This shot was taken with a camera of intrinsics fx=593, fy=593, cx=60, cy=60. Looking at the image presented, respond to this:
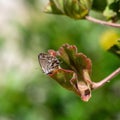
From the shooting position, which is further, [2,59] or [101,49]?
[2,59]

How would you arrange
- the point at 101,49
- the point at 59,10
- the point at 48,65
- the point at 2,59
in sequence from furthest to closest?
the point at 2,59, the point at 101,49, the point at 59,10, the point at 48,65

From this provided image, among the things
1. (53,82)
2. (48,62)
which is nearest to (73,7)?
(48,62)

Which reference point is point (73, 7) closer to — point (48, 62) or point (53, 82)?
point (48, 62)

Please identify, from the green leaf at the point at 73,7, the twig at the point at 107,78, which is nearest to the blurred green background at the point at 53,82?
the green leaf at the point at 73,7

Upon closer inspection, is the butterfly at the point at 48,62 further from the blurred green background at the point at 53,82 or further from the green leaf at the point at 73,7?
the blurred green background at the point at 53,82

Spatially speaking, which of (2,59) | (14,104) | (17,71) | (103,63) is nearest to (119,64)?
(103,63)

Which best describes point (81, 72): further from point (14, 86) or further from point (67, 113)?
point (14, 86)
